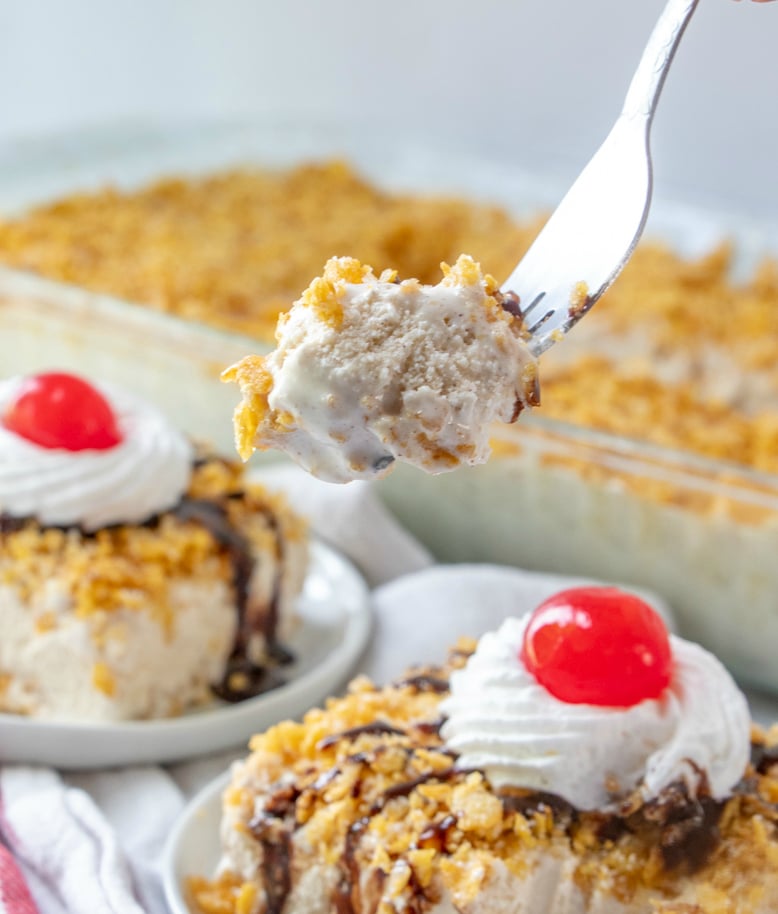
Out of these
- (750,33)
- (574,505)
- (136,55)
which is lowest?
(136,55)

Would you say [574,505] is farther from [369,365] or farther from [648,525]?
[369,365]

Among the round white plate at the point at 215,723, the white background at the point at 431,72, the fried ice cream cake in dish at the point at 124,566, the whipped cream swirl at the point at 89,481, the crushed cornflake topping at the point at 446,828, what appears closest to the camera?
the crushed cornflake topping at the point at 446,828

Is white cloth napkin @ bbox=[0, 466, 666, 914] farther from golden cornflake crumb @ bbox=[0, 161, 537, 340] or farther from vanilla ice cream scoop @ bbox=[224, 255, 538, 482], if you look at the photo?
vanilla ice cream scoop @ bbox=[224, 255, 538, 482]

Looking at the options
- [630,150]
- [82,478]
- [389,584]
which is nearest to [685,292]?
[389,584]

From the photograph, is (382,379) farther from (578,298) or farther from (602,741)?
(602,741)

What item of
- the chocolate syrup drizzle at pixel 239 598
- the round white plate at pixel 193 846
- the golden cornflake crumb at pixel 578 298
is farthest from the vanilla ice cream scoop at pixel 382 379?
the chocolate syrup drizzle at pixel 239 598

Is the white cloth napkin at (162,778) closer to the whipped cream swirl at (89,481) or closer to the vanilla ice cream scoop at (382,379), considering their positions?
the whipped cream swirl at (89,481)

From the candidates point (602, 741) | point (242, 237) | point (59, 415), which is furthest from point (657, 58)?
point (242, 237)
